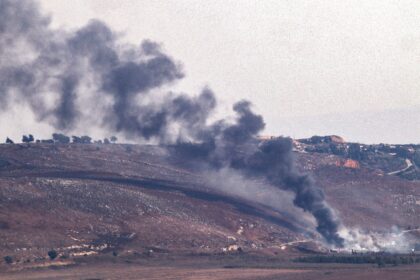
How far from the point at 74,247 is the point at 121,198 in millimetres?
35813

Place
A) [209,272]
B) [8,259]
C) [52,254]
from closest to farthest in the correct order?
[209,272]
[8,259]
[52,254]

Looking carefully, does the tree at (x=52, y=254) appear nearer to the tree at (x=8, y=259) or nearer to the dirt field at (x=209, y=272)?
the dirt field at (x=209, y=272)

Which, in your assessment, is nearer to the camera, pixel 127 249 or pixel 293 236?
pixel 127 249

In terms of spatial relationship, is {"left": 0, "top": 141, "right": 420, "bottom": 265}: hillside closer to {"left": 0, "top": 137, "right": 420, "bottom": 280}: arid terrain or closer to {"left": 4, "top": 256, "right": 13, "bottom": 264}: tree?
{"left": 0, "top": 137, "right": 420, "bottom": 280}: arid terrain

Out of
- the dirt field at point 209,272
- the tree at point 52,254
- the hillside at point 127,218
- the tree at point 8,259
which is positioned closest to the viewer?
the dirt field at point 209,272

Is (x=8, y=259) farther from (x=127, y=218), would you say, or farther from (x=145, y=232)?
(x=127, y=218)

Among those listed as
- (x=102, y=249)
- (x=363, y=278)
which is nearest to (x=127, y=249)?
(x=102, y=249)

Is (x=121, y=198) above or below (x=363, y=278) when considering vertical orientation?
above

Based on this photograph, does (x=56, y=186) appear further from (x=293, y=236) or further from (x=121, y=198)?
(x=293, y=236)

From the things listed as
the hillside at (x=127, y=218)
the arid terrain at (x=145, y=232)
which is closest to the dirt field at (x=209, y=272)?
the arid terrain at (x=145, y=232)

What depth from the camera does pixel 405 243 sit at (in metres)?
181

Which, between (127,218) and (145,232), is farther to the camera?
(127,218)

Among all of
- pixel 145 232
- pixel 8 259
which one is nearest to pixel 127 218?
pixel 145 232

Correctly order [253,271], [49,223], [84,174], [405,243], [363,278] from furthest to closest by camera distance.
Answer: [84,174]
[405,243]
[49,223]
[253,271]
[363,278]
